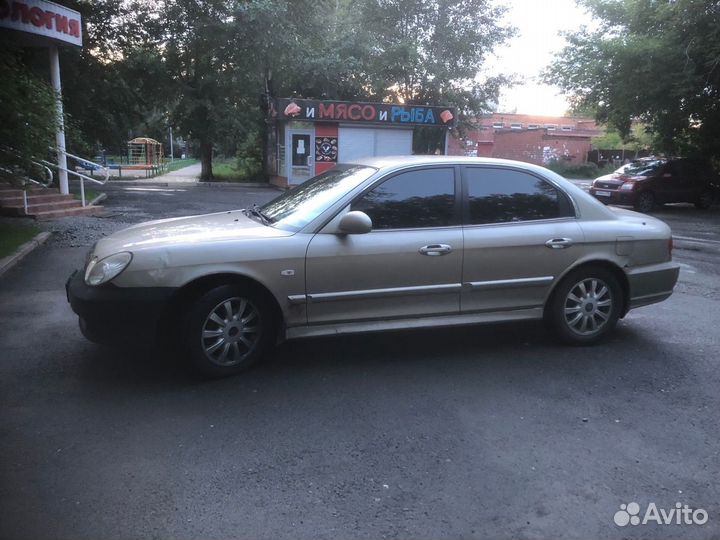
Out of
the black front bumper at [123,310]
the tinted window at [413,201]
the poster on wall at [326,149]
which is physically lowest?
the black front bumper at [123,310]

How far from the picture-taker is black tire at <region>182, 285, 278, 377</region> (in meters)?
4.24

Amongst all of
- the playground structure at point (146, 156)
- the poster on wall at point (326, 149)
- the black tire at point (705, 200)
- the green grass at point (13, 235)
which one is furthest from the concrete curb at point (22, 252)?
the playground structure at point (146, 156)

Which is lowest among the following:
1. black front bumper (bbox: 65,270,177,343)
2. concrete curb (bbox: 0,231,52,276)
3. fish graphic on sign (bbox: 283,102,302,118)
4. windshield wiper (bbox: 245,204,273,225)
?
concrete curb (bbox: 0,231,52,276)

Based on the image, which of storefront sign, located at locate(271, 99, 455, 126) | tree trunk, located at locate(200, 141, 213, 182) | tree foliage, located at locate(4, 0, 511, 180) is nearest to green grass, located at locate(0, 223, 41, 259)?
tree foliage, located at locate(4, 0, 511, 180)

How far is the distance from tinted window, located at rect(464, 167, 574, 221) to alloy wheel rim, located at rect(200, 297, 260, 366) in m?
1.91

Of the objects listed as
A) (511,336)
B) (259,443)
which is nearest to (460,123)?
(511,336)

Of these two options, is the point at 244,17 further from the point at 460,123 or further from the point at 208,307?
the point at 208,307

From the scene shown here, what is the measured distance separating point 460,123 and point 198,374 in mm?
27390

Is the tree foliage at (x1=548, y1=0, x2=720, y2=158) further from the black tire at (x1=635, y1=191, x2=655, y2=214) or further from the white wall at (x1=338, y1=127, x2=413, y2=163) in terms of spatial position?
the white wall at (x1=338, y1=127, x2=413, y2=163)

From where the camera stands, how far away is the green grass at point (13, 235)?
8734mm

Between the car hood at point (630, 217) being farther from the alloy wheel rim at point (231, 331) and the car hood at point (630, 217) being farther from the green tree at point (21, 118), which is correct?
the green tree at point (21, 118)

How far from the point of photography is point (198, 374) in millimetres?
4344

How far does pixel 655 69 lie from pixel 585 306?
16054 millimetres

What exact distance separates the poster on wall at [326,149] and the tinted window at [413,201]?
18.5 m
